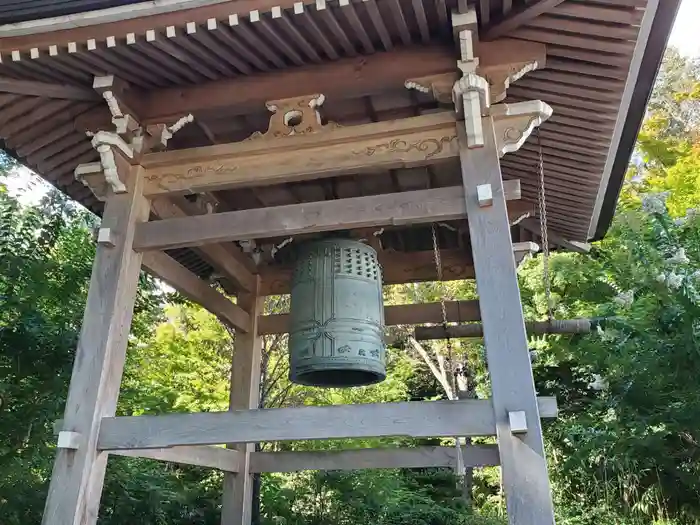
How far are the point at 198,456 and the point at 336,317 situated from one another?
1486 mm

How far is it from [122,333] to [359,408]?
4.86 ft

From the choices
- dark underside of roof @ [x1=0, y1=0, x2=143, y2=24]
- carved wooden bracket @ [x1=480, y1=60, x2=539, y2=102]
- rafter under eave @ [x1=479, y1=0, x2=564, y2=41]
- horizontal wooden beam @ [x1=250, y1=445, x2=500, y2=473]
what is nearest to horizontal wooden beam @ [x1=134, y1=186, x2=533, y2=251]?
carved wooden bracket @ [x1=480, y1=60, x2=539, y2=102]

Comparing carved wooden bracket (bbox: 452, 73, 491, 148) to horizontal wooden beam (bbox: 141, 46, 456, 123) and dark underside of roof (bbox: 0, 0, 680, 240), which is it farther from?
dark underside of roof (bbox: 0, 0, 680, 240)

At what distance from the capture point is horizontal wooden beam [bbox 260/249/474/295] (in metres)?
5.15

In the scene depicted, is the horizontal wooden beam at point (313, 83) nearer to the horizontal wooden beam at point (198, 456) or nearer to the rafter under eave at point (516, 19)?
the rafter under eave at point (516, 19)

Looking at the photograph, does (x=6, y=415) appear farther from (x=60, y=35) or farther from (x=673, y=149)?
(x=673, y=149)

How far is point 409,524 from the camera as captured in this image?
6996 mm

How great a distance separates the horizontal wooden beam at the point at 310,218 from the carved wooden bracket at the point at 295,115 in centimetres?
47

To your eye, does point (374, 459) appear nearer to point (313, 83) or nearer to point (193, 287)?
point (193, 287)

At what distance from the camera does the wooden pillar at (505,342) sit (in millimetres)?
2357

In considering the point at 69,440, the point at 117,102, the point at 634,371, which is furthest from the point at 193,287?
the point at 634,371

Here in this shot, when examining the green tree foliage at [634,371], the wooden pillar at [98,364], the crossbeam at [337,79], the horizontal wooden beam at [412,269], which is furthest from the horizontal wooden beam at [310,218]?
the green tree foliage at [634,371]

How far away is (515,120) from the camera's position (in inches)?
122

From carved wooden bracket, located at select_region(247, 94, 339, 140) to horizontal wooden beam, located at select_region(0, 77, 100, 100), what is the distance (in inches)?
43.9
